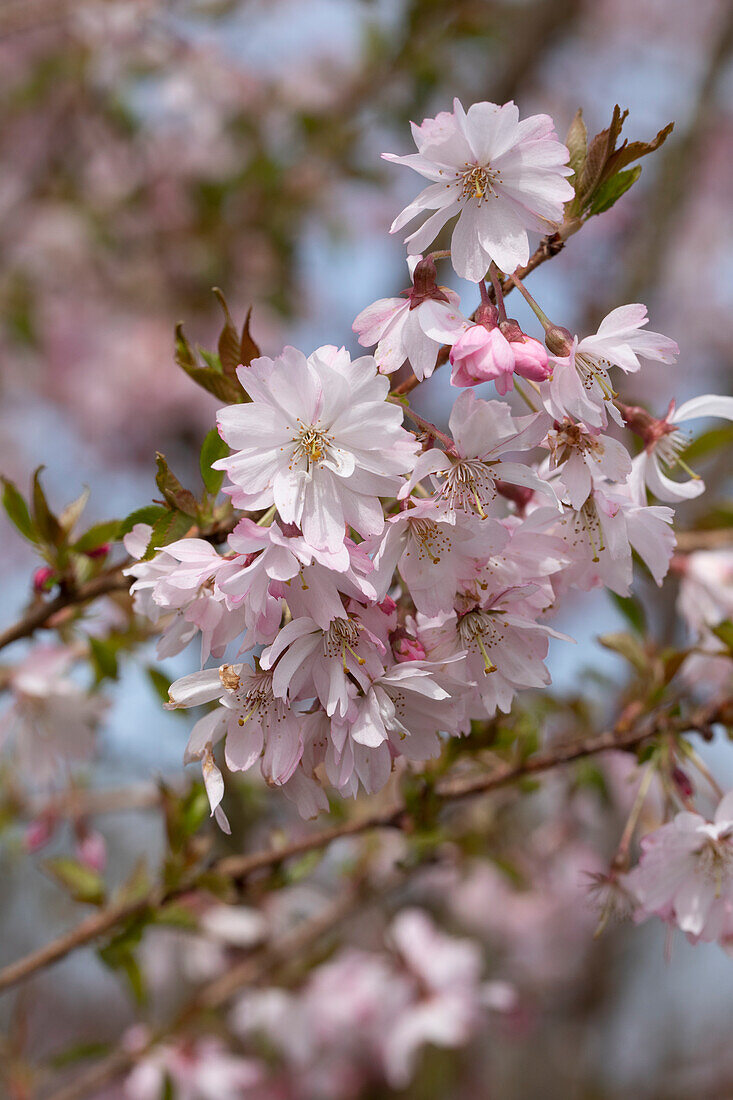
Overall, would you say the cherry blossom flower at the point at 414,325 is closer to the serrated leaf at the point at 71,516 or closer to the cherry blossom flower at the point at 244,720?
the cherry blossom flower at the point at 244,720

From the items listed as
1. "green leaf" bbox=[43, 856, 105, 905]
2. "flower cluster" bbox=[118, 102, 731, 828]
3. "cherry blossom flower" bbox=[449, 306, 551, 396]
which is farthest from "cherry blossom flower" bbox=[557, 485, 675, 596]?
"green leaf" bbox=[43, 856, 105, 905]

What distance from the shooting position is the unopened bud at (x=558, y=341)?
1.87ft

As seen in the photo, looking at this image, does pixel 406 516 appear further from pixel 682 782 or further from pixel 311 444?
pixel 682 782

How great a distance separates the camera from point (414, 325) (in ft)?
1.87

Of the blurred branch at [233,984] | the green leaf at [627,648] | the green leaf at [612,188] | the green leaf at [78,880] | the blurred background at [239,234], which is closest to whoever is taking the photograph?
the green leaf at [612,188]

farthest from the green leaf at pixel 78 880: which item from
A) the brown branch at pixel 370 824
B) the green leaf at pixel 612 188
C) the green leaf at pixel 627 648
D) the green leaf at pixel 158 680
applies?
the green leaf at pixel 612 188

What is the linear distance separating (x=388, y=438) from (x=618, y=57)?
4514mm

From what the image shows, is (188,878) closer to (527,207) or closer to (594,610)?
(527,207)

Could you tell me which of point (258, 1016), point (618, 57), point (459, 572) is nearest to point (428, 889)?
point (258, 1016)

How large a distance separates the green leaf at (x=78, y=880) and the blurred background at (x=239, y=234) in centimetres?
36

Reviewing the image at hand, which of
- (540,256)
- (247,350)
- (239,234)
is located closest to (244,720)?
(247,350)

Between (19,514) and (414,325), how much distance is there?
0.41 metres

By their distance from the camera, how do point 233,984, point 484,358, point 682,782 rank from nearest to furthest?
point 484,358 < point 682,782 < point 233,984

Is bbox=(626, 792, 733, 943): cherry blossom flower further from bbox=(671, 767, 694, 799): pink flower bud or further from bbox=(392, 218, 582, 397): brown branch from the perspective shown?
bbox=(392, 218, 582, 397): brown branch
